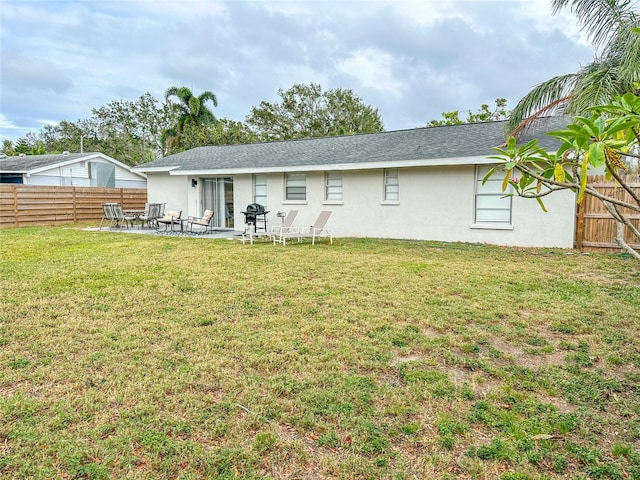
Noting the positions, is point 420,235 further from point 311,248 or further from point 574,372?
point 574,372

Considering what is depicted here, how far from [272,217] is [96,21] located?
32.6ft

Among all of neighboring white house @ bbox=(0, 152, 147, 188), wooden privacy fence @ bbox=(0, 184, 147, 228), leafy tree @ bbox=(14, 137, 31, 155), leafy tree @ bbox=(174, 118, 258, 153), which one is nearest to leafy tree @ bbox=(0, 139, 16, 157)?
leafy tree @ bbox=(14, 137, 31, 155)

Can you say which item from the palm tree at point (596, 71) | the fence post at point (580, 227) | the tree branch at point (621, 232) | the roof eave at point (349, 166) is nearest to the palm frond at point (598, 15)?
the palm tree at point (596, 71)

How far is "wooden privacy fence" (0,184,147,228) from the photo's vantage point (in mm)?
17844

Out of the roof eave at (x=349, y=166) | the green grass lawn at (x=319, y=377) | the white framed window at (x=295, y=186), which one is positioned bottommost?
the green grass lawn at (x=319, y=377)

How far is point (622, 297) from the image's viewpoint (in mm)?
6270

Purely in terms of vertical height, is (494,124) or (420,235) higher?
(494,124)

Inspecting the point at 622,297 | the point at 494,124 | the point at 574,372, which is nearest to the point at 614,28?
the point at 494,124

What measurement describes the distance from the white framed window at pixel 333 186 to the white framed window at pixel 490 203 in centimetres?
471

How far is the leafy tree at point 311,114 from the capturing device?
37625 millimetres

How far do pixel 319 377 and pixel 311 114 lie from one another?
36.6 metres

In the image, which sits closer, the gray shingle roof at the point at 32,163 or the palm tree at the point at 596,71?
the palm tree at the point at 596,71

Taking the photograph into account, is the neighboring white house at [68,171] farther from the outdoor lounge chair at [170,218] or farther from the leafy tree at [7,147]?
the leafy tree at [7,147]

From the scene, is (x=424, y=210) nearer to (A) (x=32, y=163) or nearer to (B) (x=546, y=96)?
(B) (x=546, y=96)
